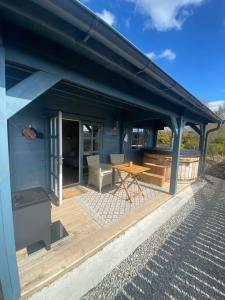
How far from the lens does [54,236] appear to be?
2.40 meters

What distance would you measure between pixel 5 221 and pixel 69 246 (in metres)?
1.18

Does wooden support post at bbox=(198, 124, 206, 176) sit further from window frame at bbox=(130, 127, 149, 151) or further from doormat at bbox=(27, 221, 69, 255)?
doormat at bbox=(27, 221, 69, 255)

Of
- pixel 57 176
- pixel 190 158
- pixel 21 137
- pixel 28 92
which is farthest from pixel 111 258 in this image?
pixel 190 158

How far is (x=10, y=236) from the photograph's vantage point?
1405 millimetres

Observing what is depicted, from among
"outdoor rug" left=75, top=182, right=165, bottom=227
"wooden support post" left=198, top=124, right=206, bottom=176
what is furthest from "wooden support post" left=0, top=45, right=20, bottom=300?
"wooden support post" left=198, top=124, right=206, bottom=176

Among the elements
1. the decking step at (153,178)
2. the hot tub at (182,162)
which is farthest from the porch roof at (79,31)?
the hot tub at (182,162)

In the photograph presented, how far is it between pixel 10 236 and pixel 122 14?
16.4ft

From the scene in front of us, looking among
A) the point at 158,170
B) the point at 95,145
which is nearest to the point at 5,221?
the point at 95,145

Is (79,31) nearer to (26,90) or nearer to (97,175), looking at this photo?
(26,90)

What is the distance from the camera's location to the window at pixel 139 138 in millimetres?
6816

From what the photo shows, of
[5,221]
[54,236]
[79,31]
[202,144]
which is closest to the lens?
[5,221]

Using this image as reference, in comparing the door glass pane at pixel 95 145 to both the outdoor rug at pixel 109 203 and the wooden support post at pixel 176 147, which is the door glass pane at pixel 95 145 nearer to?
the outdoor rug at pixel 109 203

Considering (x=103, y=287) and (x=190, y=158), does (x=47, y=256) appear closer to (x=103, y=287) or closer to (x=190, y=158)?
(x=103, y=287)

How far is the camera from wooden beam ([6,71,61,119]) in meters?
1.29
